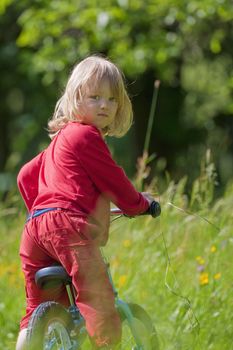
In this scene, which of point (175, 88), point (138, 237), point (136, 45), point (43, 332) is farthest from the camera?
point (175, 88)

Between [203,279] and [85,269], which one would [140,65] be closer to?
[203,279]

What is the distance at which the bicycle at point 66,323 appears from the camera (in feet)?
11.7

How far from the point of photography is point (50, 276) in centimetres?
363

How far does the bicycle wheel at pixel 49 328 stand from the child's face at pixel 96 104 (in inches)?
30.8

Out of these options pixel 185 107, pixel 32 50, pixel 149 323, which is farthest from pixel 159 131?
pixel 149 323

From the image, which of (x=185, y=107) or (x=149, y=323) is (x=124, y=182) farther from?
(x=185, y=107)

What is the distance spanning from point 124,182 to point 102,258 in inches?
12.6

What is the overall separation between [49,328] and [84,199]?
0.53 metres

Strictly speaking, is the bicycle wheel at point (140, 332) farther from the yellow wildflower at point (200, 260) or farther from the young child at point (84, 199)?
the yellow wildflower at point (200, 260)

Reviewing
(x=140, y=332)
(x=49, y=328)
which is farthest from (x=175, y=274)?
(x=49, y=328)

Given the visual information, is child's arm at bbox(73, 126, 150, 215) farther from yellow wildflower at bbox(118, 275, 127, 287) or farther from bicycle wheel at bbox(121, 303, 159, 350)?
yellow wildflower at bbox(118, 275, 127, 287)

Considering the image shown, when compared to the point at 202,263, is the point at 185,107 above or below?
below

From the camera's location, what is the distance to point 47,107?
19453 mm

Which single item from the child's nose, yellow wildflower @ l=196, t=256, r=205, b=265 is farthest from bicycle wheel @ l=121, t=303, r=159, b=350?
yellow wildflower @ l=196, t=256, r=205, b=265
